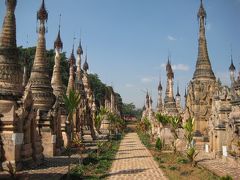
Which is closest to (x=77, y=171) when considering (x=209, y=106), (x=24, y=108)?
(x=24, y=108)

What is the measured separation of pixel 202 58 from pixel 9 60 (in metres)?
22.5

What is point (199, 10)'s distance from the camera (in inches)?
1389

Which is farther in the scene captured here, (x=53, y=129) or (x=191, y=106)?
(x=191, y=106)

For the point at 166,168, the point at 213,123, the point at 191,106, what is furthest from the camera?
the point at 191,106

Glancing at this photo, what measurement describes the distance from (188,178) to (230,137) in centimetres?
704

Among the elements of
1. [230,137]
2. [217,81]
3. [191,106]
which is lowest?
[230,137]

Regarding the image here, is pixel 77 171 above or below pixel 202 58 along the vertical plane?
below

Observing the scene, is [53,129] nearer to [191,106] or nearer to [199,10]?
[191,106]

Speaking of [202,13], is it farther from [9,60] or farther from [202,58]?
[9,60]

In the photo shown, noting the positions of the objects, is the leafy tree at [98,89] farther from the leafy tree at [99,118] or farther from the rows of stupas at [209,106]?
the leafy tree at [99,118]

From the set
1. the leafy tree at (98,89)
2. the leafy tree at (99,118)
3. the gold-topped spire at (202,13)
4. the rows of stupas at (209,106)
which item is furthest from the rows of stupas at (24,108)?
the leafy tree at (98,89)

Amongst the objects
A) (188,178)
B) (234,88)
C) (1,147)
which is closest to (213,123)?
(234,88)

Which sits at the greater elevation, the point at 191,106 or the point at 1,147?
the point at 191,106

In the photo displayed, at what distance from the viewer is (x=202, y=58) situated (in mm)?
33750
